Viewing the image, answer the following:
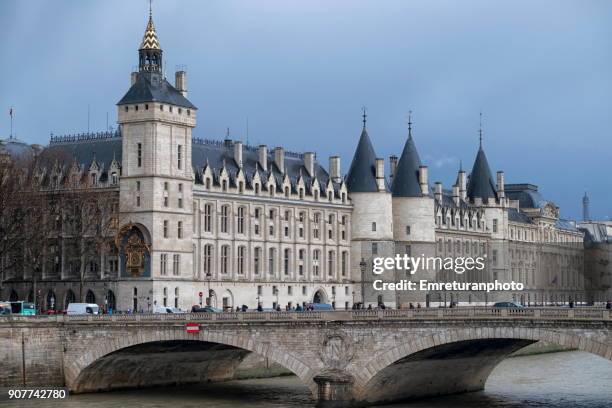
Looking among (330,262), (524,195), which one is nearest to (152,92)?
(330,262)

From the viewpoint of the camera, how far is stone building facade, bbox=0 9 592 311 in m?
103

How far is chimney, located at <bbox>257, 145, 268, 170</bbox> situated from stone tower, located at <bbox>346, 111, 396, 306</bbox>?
453 inches

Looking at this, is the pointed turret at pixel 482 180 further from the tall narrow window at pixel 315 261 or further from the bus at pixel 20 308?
the bus at pixel 20 308

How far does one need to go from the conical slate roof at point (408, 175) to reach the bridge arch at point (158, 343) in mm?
53713

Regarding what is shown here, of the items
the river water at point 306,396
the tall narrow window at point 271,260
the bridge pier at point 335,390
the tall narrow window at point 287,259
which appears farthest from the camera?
the tall narrow window at point 287,259

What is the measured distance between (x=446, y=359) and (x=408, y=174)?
62051 millimetres

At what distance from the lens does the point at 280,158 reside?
12100 cm

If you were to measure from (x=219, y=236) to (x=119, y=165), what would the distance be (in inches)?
399

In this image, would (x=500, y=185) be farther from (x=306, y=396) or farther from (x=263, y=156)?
(x=306, y=396)

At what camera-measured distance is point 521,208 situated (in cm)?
17675

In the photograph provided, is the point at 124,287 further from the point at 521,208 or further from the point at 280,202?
the point at 521,208

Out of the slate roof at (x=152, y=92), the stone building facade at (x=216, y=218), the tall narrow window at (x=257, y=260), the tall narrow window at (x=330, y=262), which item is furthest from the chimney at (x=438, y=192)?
the slate roof at (x=152, y=92)

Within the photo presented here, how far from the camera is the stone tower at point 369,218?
416ft

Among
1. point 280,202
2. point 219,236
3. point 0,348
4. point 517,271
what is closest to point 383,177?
point 280,202
